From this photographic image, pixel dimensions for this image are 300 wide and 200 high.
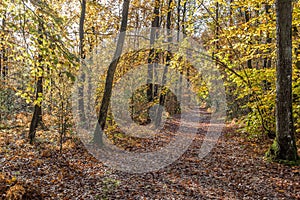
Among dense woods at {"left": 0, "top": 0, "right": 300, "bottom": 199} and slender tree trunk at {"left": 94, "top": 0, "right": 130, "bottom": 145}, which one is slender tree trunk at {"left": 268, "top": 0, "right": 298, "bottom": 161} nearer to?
dense woods at {"left": 0, "top": 0, "right": 300, "bottom": 199}

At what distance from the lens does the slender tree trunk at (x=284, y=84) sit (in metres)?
6.80

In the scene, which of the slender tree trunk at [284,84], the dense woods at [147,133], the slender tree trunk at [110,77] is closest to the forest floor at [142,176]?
the dense woods at [147,133]

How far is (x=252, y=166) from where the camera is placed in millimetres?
7402

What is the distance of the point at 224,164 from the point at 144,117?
8.56 m

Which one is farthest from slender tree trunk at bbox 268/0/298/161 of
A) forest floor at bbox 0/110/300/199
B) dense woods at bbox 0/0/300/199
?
forest floor at bbox 0/110/300/199

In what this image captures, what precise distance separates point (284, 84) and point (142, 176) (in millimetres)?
4619

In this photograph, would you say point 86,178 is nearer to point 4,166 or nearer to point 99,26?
point 4,166

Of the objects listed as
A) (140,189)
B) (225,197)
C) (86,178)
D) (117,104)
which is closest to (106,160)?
(86,178)

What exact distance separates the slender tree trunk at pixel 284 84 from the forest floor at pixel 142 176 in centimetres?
53

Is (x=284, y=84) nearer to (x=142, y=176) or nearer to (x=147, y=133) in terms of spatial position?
(x=142, y=176)

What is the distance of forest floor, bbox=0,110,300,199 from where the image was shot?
18.8ft

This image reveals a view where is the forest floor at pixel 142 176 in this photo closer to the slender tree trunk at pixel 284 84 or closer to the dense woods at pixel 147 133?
the dense woods at pixel 147 133

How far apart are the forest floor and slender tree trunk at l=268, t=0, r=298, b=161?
0.53 metres

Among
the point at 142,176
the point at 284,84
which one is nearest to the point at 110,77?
the point at 142,176
